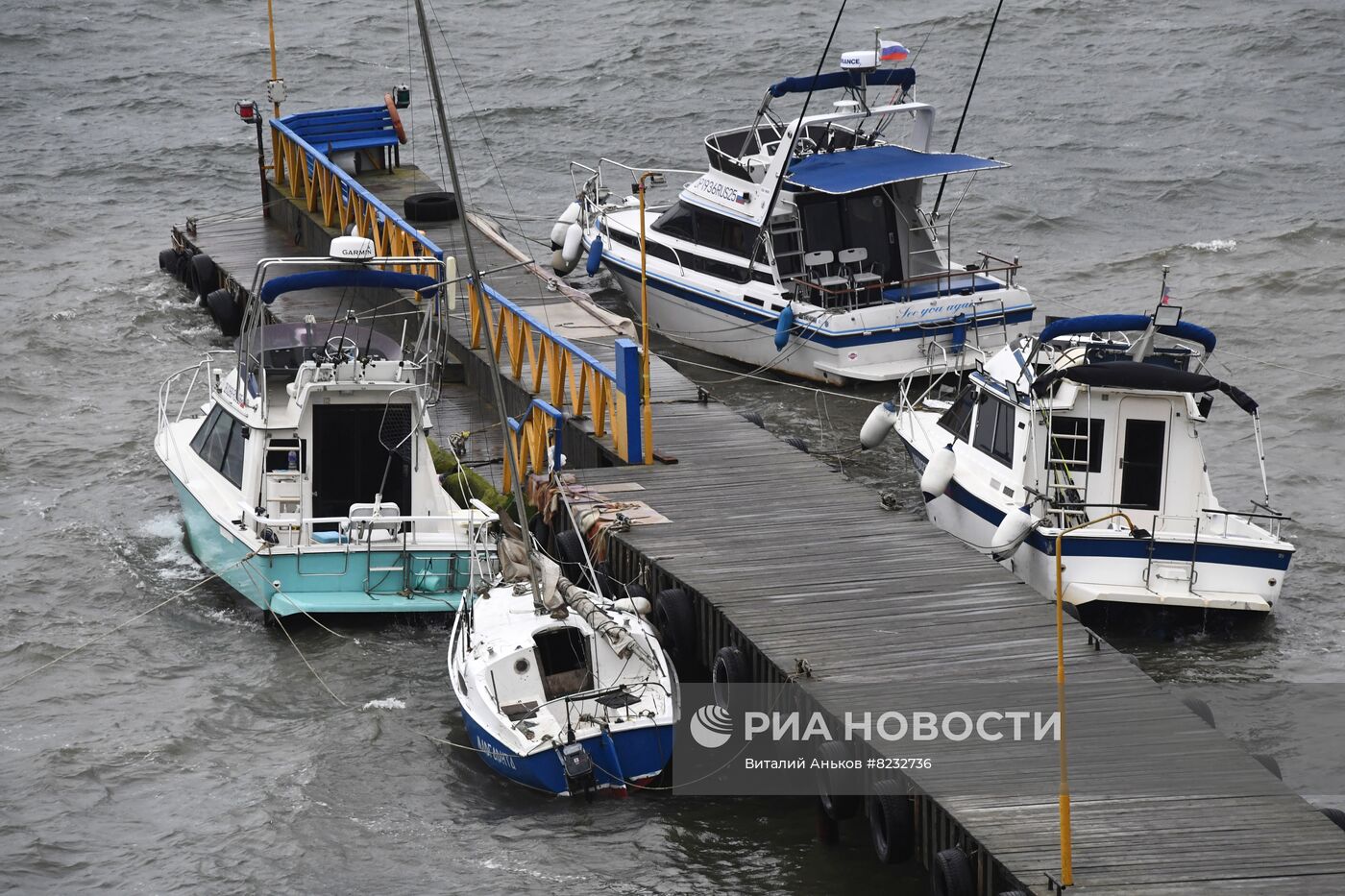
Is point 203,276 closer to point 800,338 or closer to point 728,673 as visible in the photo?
point 800,338

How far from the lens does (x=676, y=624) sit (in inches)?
688

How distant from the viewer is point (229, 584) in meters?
21.1

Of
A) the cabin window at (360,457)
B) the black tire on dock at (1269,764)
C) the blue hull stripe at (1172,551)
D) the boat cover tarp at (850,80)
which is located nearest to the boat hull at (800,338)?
the boat cover tarp at (850,80)

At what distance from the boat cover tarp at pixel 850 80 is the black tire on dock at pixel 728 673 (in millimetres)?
14169

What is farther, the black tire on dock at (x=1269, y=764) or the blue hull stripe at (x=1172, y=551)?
the blue hull stripe at (x=1172, y=551)

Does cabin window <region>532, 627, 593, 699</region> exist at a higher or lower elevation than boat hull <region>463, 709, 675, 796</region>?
higher

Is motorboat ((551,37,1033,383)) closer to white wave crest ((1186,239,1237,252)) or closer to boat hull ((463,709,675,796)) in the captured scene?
white wave crest ((1186,239,1237,252))

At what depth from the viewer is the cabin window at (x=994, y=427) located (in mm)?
20469

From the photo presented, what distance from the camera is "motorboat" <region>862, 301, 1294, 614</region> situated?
62.6 feet

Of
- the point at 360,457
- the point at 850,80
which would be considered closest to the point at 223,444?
the point at 360,457

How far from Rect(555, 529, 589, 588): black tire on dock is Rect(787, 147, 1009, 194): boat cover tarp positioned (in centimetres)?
929

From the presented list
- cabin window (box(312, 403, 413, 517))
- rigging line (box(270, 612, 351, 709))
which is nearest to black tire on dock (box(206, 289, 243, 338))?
cabin window (box(312, 403, 413, 517))

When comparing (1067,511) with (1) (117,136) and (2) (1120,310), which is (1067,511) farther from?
(1) (117,136)

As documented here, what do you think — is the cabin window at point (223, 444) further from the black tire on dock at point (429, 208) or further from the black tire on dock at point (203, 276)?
the black tire on dock at point (203, 276)
